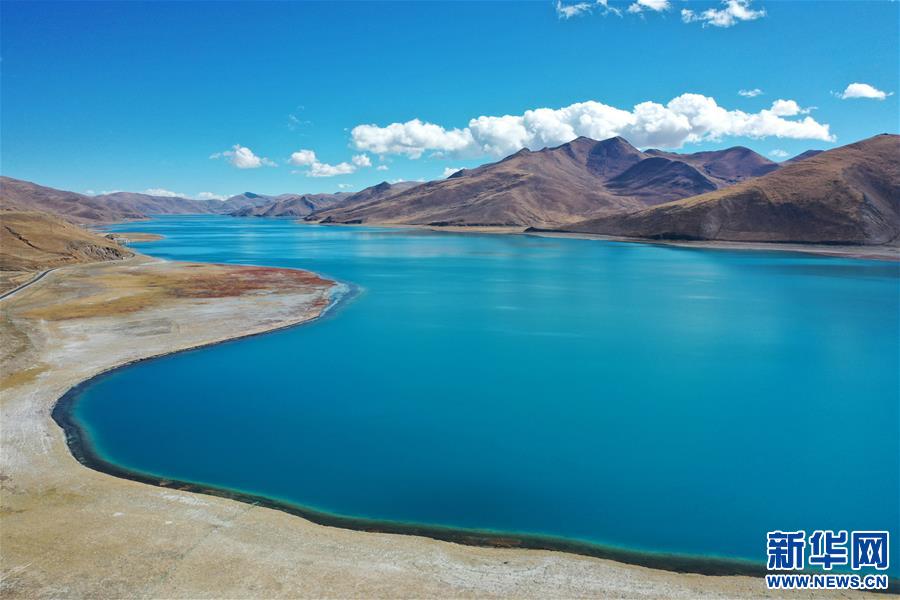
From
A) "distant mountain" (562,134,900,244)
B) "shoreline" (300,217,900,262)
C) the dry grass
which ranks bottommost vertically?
the dry grass

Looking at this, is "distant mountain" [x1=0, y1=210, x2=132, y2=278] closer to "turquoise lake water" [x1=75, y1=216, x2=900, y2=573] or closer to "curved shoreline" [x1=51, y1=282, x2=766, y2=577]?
"turquoise lake water" [x1=75, y1=216, x2=900, y2=573]

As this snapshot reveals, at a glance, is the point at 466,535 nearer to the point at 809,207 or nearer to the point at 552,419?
the point at 552,419

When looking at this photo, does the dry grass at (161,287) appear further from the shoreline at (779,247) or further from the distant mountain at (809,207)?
the distant mountain at (809,207)

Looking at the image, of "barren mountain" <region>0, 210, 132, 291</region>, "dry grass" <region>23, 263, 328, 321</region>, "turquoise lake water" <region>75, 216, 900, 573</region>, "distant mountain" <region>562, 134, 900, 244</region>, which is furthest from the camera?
"distant mountain" <region>562, 134, 900, 244</region>

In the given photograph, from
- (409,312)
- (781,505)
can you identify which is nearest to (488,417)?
(781,505)

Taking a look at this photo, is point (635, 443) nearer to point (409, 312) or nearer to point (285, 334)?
point (285, 334)

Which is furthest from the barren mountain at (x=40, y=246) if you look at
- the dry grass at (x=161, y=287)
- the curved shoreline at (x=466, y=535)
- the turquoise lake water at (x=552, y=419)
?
the curved shoreline at (x=466, y=535)

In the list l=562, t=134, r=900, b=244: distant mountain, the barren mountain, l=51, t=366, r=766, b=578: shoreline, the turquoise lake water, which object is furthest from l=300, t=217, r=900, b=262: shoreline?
the barren mountain
